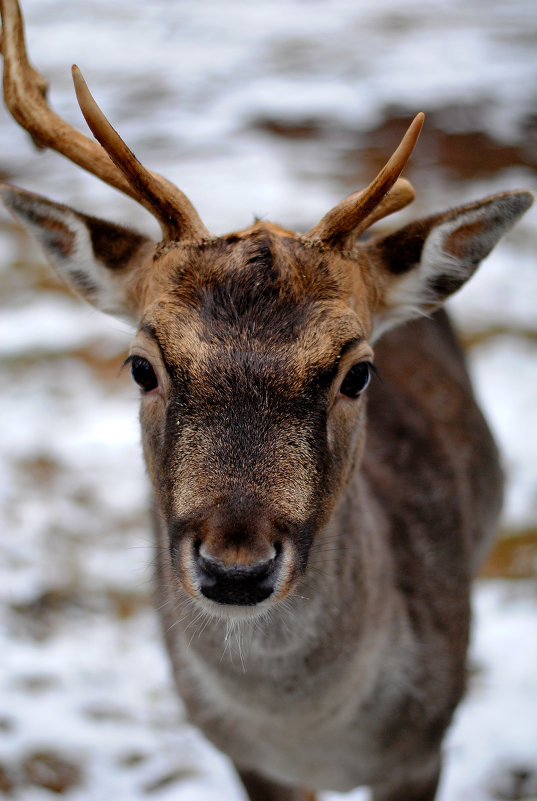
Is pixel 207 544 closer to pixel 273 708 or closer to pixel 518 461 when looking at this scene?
pixel 273 708

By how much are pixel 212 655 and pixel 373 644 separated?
611 mm

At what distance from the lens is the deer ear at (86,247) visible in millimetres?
3111

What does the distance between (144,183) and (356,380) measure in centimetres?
92

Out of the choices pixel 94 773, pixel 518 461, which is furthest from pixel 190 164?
pixel 94 773

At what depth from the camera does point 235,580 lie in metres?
2.24

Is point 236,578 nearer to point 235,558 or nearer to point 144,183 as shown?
point 235,558

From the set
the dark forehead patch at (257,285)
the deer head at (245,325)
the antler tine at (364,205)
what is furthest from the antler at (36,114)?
the antler tine at (364,205)

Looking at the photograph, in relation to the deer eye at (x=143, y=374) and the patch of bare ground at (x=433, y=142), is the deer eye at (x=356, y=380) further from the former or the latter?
the patch of bare ground at (x=433, y=142)

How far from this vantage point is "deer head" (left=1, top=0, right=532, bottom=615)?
2350mm

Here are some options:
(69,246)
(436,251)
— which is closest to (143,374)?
(69,246)

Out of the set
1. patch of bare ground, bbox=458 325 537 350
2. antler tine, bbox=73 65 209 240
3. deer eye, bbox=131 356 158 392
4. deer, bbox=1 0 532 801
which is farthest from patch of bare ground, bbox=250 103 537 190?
deer eye, bbox=131 356 158 392

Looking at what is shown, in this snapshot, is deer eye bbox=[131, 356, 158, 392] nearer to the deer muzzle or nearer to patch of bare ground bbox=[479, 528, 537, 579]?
the deer muzzle

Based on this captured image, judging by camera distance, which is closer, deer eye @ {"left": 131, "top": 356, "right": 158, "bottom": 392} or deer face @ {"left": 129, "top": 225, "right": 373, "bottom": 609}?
deer face @ {"left": 129, "top": 225, "right": 373, "bottom": 609}

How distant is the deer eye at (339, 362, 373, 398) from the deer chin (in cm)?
59
